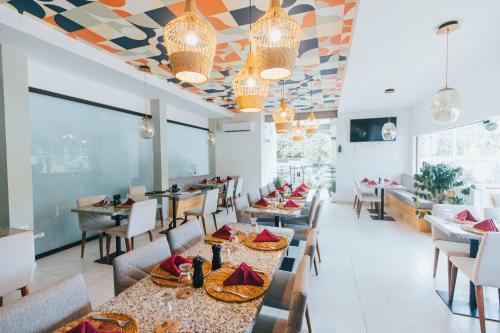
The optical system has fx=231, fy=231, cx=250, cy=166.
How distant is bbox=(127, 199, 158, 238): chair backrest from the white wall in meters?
5.54

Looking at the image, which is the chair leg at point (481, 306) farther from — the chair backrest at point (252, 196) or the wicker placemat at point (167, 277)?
the chair backrest at point (252, 196)

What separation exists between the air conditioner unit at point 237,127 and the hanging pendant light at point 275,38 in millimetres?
5652

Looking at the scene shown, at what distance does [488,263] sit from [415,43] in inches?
92.3

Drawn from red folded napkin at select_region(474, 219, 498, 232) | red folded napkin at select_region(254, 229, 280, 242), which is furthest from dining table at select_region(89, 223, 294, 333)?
red folded napkin at select_region(474, 219, 498, 232)

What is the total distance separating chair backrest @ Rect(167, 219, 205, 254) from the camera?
1.92m

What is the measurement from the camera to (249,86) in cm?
199

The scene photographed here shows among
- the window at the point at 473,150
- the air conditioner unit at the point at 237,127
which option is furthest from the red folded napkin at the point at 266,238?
the air conditioner unit at the point at 237,127

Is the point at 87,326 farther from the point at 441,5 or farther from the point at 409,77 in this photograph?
the point at 409,77

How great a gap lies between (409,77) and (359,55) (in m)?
1.53

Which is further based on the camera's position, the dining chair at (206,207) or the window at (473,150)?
the dining chair at (206,207)

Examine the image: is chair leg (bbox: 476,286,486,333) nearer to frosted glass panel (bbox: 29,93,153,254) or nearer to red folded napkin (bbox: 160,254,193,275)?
red folded napkin (bbox: 160,254,193,275)

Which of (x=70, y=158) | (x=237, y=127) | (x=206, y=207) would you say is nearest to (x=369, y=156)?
(x=237, y=127)

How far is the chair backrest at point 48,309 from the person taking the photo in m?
0.93

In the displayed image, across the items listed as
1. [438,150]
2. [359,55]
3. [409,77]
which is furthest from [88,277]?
[438,150]
